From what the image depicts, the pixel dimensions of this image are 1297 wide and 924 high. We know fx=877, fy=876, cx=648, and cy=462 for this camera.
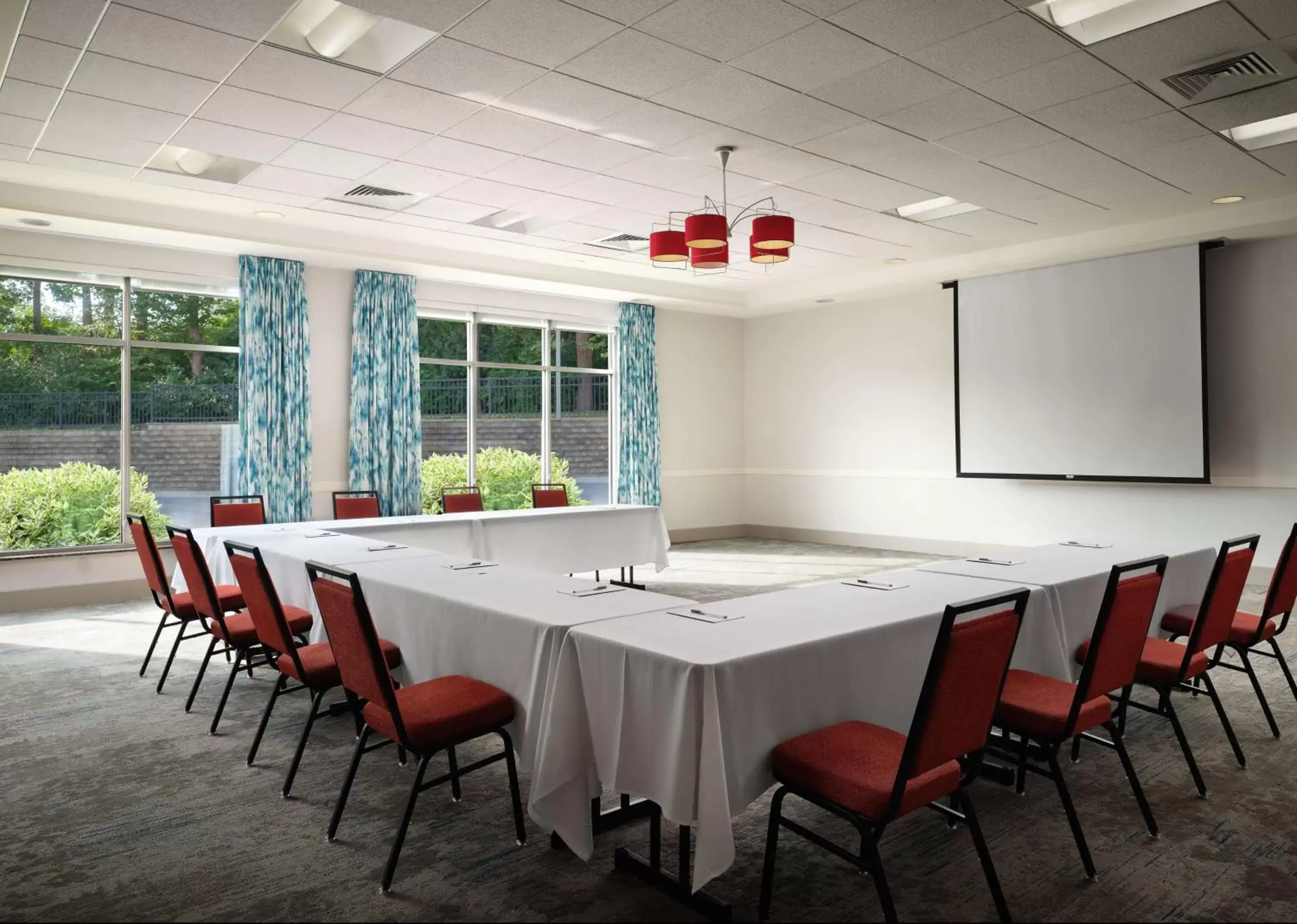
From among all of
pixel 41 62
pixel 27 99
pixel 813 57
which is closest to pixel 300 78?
pixel 41 62

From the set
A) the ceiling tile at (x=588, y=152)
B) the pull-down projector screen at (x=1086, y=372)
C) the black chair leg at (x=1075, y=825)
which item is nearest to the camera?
the black chair leg at (x=1075, y=825)

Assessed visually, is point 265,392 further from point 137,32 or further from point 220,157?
point 137,32

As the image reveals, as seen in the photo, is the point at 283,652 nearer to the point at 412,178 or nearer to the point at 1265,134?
the point at 412,178

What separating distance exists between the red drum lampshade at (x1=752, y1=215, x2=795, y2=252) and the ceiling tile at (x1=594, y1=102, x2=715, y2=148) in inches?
25.6

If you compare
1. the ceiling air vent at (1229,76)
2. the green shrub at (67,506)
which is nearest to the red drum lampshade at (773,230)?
the ceiling air vent at (1229,76)

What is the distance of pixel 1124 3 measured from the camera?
158 inches

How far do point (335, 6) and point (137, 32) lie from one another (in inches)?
35.0

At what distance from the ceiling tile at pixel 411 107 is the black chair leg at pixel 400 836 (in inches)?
140

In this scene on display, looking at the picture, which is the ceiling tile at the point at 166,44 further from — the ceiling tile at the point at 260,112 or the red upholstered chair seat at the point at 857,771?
the red upholstered chair seat at the point at 857,771

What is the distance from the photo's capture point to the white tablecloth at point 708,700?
2.27 meters

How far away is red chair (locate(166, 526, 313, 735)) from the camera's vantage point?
13.2 ft

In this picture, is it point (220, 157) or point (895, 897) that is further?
point (220, 157)

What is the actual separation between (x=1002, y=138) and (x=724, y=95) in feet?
6.35

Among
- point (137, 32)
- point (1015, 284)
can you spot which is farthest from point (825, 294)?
point (137, 32)
